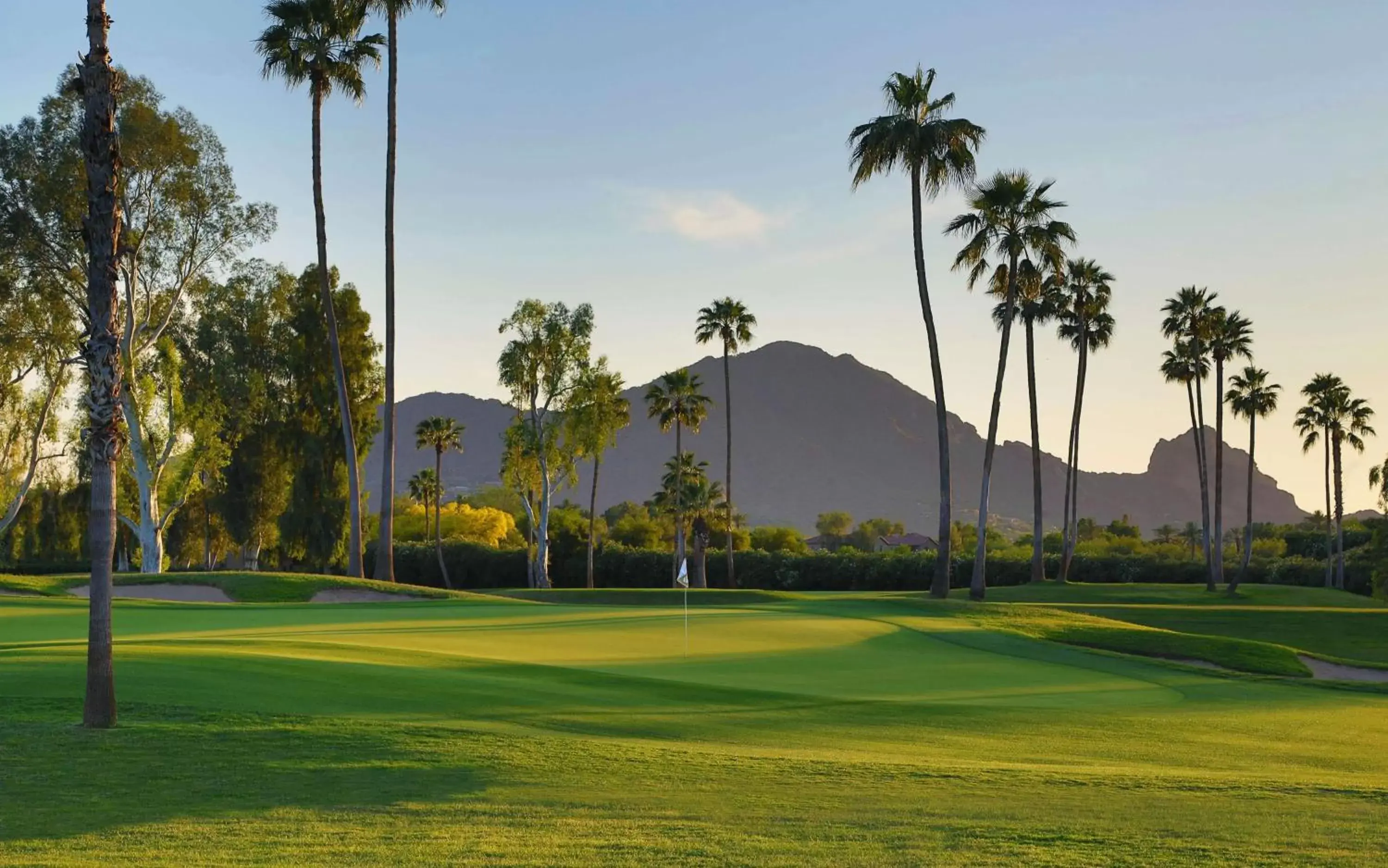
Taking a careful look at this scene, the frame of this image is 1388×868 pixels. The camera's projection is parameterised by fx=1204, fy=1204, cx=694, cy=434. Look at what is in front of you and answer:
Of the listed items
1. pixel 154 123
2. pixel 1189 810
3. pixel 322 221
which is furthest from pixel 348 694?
pixel 154 123

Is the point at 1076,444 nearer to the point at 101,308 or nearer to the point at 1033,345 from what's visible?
the point at 1033,345

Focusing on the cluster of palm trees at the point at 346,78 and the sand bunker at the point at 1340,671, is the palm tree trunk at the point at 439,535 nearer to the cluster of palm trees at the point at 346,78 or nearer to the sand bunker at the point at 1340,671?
the cluster of palm trees at the point at 346,78

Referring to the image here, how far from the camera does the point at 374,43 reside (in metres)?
44.3

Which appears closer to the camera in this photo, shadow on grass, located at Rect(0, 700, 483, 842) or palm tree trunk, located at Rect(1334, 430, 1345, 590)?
shadow on grass, located at Rect(0, 700, 483, 842)

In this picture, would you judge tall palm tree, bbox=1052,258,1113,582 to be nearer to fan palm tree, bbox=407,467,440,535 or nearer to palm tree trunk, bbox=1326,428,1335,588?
palm tree trunk, bbox=1326,428,1335,588

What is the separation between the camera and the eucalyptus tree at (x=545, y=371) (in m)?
64.7

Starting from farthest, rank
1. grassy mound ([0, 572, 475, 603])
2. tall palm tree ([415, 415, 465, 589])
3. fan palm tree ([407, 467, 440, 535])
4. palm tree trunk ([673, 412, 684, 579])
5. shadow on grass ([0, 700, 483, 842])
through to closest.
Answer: fan palm tree ([407, 467, 440, 535]) → tall palm tree ([415, 415, 465, 589]) → palm tree trunk ([673, 412, 684, 579]) → grassy mound ([0, 572, 475, 603]) → shadow on grass ([0, 700, 483, 842])

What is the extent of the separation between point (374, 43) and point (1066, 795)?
134ft

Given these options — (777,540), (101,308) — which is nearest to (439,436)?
(777,540)

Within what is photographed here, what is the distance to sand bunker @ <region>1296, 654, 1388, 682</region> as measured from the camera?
2670 cm

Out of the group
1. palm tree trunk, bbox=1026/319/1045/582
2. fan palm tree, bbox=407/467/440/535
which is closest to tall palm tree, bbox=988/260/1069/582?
palm tree trunk, bbox=1026/319/1045/582

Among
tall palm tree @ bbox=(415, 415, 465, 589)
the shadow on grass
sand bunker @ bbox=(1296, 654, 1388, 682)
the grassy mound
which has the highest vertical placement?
tall palm tree @ bbox=(415, 415, 465, 589)

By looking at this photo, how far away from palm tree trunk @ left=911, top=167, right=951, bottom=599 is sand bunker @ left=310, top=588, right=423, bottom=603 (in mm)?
17383

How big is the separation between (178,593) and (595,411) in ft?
107
